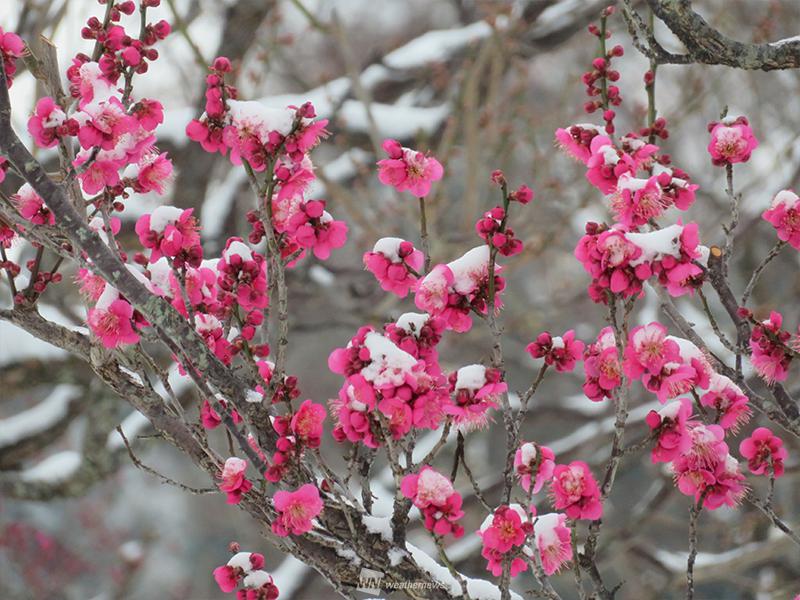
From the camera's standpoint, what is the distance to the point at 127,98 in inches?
50.5

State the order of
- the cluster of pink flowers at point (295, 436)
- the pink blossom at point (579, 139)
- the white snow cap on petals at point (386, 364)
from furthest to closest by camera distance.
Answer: the pink blossom at point (579, 139), the cluster of pink flowers at point (295, 436), the white snow cap on petals at point (386, 364)

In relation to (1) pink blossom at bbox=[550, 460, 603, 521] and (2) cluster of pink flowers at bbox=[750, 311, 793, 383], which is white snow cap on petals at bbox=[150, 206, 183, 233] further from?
(2) cluster of pink flowers at bbox=[750, 311, 793, 383]

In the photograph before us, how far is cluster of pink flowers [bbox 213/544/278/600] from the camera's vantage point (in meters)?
1.32

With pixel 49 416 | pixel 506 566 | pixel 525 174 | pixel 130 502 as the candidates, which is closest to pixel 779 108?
pixel 525 174

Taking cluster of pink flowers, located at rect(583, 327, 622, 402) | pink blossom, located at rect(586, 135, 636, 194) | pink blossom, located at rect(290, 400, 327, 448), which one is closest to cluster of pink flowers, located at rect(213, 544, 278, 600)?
pink blossom, located at rect(290, 400, 327, 448)

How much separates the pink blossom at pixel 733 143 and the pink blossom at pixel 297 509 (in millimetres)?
882

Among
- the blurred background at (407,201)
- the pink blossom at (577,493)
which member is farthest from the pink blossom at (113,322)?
the blurred background at (407,201)

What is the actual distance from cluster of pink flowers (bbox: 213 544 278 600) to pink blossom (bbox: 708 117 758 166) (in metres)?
1.03

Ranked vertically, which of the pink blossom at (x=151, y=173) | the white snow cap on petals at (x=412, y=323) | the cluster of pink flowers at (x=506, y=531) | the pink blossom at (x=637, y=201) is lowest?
the cluster of pink flowers at (x=506, y=531)

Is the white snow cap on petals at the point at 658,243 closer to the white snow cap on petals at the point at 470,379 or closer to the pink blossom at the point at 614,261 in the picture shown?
the pink blossom at the point at 614,261

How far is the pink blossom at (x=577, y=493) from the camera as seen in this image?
45.6 inches

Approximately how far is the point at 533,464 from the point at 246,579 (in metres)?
0.53

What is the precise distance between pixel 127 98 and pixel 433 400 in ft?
2.21

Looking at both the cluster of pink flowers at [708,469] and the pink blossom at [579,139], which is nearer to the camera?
the cluster of pink flowers at [708,469]
